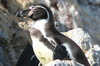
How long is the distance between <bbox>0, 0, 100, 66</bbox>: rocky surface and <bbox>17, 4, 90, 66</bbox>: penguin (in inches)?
31.6

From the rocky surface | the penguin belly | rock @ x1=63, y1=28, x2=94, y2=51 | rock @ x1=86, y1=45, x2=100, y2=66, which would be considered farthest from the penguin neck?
rock @ x1=63, y1=28, x2=94, y2=51

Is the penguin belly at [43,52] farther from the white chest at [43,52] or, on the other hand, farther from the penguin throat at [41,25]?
the penguin throat at [41,25]

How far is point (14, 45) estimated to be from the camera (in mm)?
8359

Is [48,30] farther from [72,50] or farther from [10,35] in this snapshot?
[10,35]

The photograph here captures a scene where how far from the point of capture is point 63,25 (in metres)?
10.9

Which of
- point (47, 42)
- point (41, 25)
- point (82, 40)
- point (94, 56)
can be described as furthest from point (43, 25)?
point (82, 40)

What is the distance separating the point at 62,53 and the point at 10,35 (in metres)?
1.71

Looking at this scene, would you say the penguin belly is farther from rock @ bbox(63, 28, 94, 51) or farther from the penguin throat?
rock @ bbox(63, 28, 94, 51)

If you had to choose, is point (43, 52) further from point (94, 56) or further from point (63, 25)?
point (63, 25)

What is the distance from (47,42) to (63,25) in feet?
12.7

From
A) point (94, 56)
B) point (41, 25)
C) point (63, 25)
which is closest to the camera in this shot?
point (41, 25)

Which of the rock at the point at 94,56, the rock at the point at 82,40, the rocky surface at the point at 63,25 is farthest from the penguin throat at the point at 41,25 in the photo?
the rock at the point at 82,40

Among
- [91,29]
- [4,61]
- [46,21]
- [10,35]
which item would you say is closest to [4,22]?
[10,35]

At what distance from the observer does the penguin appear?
698 centimetres
